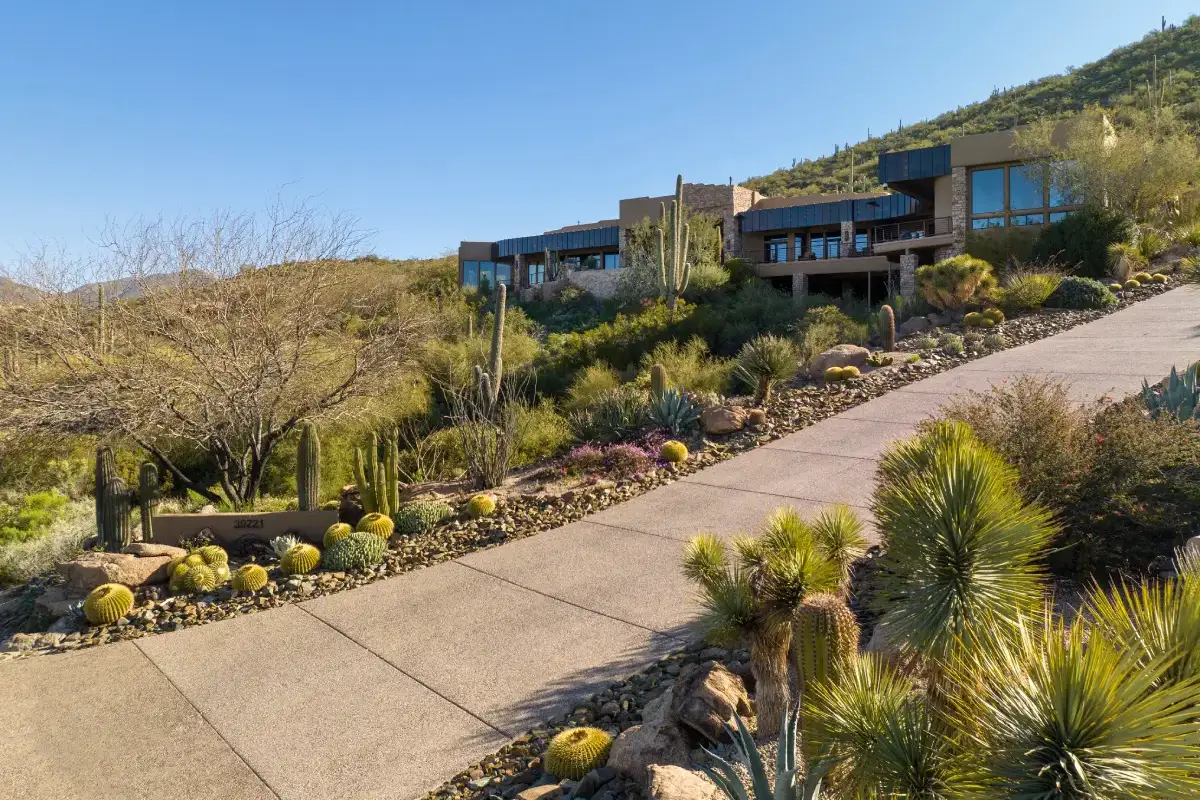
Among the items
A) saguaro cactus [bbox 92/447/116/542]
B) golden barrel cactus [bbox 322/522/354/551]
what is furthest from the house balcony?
saguaro cactus [bbox 92/447/116/542]

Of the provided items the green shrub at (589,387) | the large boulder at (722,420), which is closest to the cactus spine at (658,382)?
the large boulder at (722,420)

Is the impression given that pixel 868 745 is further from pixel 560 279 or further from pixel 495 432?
pixel 560 279

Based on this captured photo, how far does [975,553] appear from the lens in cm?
305

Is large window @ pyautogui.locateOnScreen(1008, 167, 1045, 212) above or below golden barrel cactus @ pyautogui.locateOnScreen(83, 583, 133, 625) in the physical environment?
above

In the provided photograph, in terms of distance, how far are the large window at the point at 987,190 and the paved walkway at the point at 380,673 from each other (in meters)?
24.5

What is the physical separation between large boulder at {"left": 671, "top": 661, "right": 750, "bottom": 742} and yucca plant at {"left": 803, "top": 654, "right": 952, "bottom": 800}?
994 millimetres

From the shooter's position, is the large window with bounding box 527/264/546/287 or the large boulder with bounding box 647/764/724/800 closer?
the large boulder with bounding box 647/764/724/800

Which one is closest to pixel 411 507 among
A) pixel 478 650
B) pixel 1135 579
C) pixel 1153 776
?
pixel 478 650

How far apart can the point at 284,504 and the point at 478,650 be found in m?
6.37

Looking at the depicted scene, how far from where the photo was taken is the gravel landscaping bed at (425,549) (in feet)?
23.8

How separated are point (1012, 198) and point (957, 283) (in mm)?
13071

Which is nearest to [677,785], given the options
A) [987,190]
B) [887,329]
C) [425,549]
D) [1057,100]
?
[425,549]

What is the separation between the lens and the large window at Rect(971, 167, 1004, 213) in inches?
1144

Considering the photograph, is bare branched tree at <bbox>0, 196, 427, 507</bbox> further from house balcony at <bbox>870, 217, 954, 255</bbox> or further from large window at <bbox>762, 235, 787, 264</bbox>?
large window at <bbox>762, 235, 787, 264</bbox>
